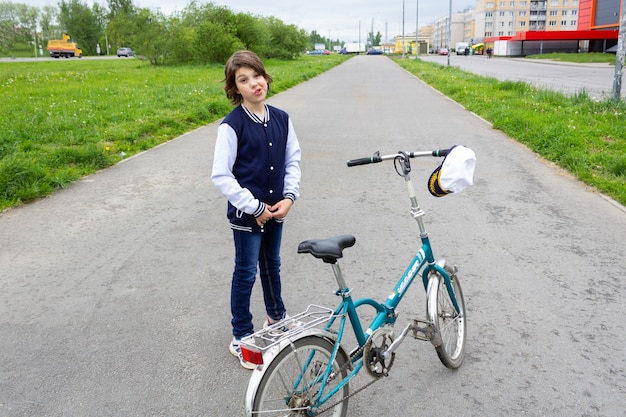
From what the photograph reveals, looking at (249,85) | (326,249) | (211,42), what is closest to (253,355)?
(326,249)

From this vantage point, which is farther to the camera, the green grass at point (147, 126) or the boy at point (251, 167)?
the green grass at point (147, 126)

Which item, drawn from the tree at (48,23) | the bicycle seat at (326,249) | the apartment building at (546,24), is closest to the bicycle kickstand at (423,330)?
the bicycle seat at (326,249)

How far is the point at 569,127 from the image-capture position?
10.2m

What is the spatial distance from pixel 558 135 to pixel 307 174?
186 inches

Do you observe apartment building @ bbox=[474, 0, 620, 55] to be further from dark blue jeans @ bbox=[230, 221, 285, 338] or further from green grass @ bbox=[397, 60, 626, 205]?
dark blue jeans @ bbox=[230, 221, 285, 338]

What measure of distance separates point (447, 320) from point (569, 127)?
824 centimetres

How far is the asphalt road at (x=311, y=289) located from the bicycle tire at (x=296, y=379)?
0.44 m

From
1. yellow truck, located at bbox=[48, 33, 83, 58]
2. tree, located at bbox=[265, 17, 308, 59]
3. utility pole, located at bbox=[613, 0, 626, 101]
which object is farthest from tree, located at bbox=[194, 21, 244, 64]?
yellow truck, located at bbox=[48, 33, 83, 58]

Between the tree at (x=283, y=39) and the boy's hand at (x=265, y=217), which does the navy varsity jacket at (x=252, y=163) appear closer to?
the boy's hand at (x=265, y=217)

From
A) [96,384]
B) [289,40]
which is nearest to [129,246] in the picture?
[96,384]

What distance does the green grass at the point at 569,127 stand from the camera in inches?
308

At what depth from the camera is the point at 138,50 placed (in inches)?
1538

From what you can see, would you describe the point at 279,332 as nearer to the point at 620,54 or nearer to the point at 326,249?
the point at 326,249

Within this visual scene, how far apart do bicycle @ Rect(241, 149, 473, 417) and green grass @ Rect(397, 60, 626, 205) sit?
4.81 m
